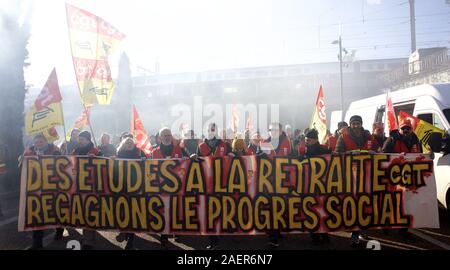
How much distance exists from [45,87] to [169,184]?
3254mm

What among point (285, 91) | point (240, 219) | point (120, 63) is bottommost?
point (240, 219)

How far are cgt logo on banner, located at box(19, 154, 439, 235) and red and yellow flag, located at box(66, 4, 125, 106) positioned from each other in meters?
2.09

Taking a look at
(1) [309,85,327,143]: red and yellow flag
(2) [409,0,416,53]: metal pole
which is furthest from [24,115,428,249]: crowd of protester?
(2) [409,0,416,53]: metal pole

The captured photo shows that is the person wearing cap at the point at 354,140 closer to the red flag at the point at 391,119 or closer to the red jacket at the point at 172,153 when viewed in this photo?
the red flag at the point at 391,119

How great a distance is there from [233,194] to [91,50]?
162 inches

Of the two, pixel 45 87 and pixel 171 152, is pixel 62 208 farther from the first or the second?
pixel 45 87

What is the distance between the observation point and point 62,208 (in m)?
4.57

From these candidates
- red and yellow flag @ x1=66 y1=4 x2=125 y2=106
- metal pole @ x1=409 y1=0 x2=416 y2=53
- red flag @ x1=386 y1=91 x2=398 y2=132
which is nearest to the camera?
red and yellow flag @ x1=66 y1=4 x2=125 y2=106

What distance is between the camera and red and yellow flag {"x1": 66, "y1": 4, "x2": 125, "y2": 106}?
5.91 m

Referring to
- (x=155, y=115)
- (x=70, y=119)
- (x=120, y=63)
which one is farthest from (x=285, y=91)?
(x=70, y=119)

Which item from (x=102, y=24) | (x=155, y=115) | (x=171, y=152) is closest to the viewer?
(x=171, y=152)

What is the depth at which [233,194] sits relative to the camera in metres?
4.41

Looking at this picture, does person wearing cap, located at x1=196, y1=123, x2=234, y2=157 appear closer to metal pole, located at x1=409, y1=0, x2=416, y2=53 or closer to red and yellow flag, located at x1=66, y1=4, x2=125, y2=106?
red and yellow flag, located at x1=66, y1=4, x2=125, y2=106

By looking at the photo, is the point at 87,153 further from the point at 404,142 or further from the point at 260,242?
the point at 404,142
